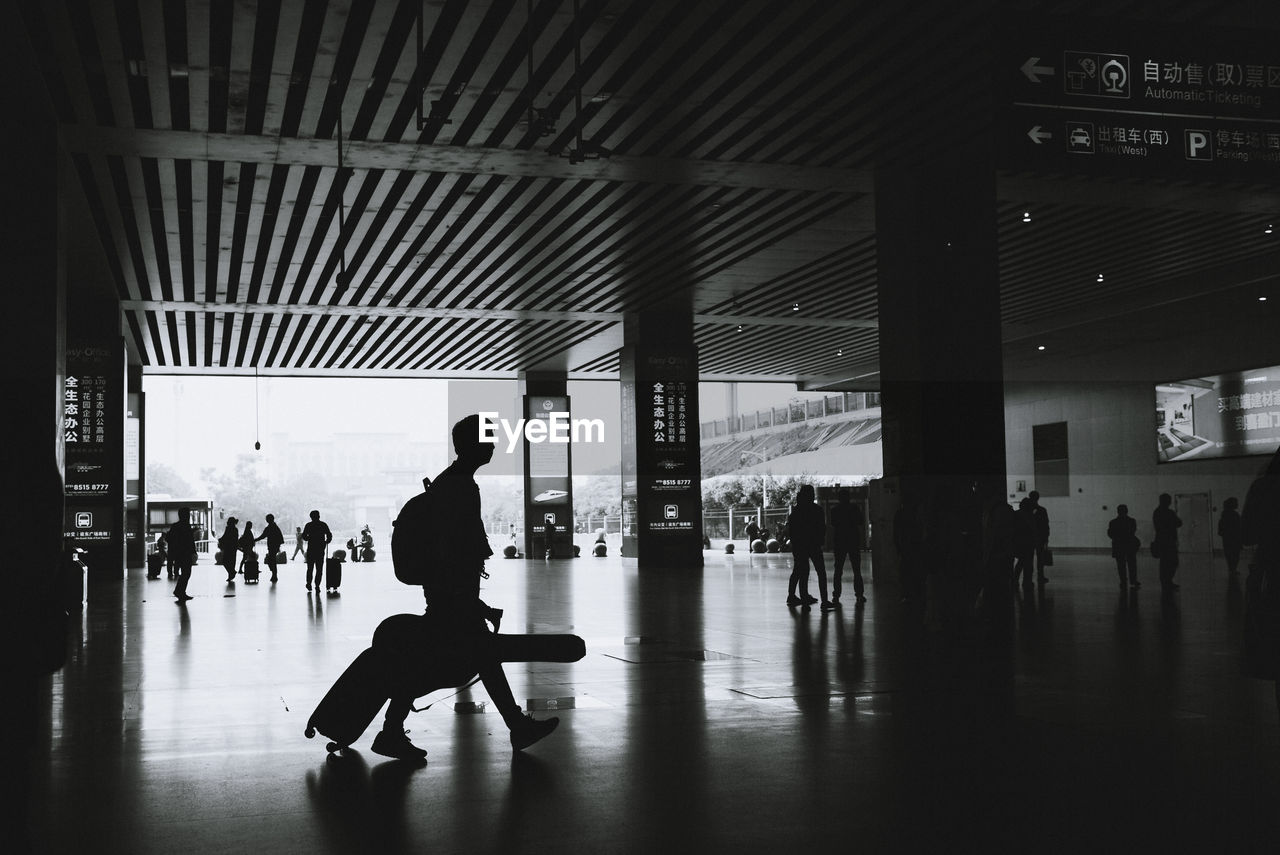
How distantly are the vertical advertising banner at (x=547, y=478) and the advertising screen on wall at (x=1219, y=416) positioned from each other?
16548mm

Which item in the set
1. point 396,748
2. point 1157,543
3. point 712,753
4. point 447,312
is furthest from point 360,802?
point 447,312

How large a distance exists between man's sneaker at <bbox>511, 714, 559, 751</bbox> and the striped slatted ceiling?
5522 mm

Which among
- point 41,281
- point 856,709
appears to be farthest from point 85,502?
point 856,709

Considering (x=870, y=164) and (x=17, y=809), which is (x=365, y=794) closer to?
(x=17, y=809)

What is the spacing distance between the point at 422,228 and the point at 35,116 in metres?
7.04

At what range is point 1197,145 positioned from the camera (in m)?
8.20

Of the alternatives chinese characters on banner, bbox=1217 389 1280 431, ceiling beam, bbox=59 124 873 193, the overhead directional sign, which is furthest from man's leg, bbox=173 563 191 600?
chinese characters on banner, bbox=1217 389 1280 431

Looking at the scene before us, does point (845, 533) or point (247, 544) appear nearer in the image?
point (845, 533)

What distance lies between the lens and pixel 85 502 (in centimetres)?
2292

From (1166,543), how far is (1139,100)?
10782 mm

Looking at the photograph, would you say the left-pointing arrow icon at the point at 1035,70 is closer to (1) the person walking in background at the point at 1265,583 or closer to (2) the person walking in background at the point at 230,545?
(1) the person walking in background at the point at 1265,583

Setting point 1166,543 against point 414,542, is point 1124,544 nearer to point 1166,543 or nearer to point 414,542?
point 1166,543

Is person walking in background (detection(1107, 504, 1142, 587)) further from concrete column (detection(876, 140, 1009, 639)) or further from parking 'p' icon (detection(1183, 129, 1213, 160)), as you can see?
parking 'p' icon (detection(1183, 129, 1213, 160))
